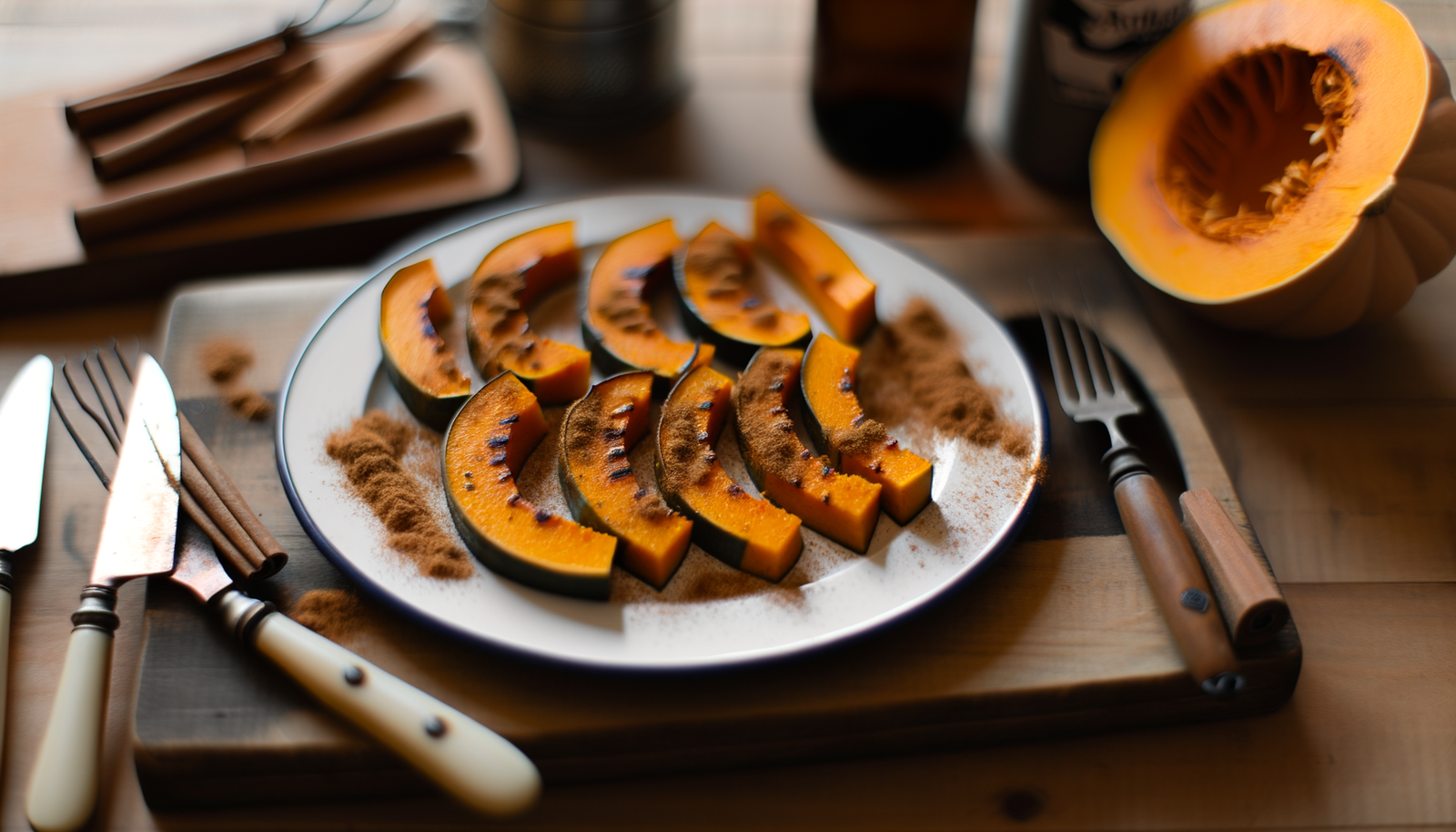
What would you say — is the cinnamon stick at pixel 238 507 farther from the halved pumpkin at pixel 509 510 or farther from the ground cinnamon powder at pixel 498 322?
the ground cinnamon powder at pixel 498 322

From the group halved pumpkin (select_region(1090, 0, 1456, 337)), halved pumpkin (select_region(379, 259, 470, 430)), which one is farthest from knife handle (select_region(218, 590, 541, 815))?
halved pumpkin (select_region(1090, 0, 1456, 337))

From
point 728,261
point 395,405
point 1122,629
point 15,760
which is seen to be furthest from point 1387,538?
point 15,760

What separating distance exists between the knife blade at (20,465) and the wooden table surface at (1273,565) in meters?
0.05

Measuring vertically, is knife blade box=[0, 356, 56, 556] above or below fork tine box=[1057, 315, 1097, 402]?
above

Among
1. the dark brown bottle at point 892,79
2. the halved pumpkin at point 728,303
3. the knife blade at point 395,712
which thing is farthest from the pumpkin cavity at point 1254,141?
the knife blade at point 395,712

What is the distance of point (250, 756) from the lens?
1.08m

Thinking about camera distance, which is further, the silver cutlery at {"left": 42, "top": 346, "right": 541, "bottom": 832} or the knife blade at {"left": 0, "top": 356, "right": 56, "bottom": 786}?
the knife blade at {"left": 0, "top": 356, "right": 56, "bottom": 786}

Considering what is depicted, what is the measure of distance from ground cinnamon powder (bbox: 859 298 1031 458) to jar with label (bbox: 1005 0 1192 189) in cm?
59

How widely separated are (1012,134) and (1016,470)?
1001 mm

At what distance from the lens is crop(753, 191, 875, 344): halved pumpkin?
1.55 metres

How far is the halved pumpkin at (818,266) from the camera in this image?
1.55m

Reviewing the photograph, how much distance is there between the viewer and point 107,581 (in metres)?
1.16

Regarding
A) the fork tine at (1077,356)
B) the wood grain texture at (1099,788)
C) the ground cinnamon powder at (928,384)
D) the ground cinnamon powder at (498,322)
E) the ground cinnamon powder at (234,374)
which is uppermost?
the ground cinnamon powder at (498,322)

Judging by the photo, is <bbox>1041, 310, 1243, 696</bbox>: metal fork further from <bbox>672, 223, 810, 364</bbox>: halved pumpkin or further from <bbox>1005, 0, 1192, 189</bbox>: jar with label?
<bbox>1005, 0, 1192, 189</bbox>: jar with label
